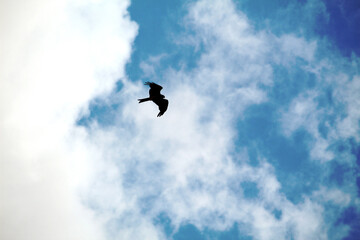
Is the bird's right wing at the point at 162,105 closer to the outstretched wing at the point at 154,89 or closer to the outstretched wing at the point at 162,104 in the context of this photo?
the outstretched wing at the point at 162,104

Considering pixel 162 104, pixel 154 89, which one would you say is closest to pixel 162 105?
pixel 162 104

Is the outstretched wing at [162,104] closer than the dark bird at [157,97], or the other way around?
the dark bird at [157,97]

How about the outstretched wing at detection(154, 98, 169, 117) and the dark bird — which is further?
the outstretched wing at detection(154, 98, 169, 117)

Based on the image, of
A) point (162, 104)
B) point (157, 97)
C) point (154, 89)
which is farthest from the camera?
point (162, 104)

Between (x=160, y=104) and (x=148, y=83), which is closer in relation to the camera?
(x=148, y=83)

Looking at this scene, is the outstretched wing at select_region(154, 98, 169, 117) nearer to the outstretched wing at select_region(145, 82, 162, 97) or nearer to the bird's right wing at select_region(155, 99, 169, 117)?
the bird's right wing at select_region(155, 99, 169, 117)

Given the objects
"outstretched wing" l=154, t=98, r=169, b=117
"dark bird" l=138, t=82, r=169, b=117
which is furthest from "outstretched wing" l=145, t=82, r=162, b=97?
"outstretched wing" l=154, t=98, r=169, b=117

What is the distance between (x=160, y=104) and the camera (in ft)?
73.9

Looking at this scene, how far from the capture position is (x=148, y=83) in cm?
2077

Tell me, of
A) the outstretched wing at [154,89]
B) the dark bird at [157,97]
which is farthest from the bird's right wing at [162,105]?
the outstretched wing at [154,89]

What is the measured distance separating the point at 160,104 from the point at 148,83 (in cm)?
263

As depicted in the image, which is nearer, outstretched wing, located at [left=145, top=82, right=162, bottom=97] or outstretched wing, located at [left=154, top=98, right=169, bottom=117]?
outstretched wing, located at [left=145, top=82, right=162, bottom=97]

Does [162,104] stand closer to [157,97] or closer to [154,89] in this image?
[157,97]

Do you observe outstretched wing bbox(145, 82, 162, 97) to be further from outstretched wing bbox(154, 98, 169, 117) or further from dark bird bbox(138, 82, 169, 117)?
outstretched wing bbox(154, 98, 169, 117)
